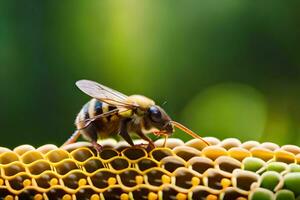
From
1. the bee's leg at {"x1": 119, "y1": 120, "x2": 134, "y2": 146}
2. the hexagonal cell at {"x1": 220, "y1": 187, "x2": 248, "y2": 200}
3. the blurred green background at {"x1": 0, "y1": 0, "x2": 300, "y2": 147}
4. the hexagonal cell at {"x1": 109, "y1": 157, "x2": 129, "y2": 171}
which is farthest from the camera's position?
the blurred green background at {"x1": 0, "y1": 0, "x2": 300, "y2": 147}

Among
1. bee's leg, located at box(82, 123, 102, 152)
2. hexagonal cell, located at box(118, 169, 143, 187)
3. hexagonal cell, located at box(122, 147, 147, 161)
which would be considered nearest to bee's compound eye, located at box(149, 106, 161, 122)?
bee's leg, located at box(82, 123, 102, 152)

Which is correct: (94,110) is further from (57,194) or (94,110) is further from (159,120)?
(57,194)

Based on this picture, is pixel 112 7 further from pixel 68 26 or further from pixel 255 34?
pixel 255 34

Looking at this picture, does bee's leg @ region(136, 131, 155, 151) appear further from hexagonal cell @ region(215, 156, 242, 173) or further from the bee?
hexagonal cell @ region(215, 156, 242, 173)

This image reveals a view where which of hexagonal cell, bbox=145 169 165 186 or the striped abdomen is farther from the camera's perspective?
the striped abdomen

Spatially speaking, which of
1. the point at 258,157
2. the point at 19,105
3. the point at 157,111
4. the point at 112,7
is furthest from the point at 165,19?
the point at 258,157

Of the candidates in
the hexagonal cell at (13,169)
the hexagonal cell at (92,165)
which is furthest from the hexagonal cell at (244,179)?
the hexagonal cell at (13,169)

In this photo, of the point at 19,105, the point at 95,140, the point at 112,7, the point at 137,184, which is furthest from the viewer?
the point at 112,7

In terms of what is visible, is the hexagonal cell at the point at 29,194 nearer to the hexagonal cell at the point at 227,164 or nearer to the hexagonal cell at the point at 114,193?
the hexagonal cell at the point at 114,193
